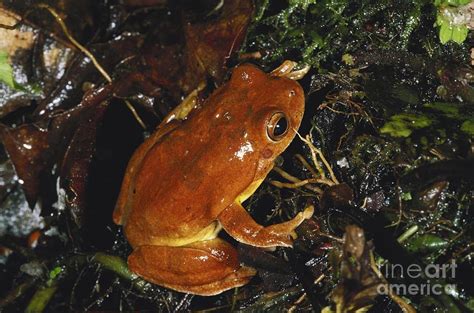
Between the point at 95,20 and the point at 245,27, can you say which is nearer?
the point at 245,27

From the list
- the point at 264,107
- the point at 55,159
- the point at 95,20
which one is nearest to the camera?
the point at 264,107

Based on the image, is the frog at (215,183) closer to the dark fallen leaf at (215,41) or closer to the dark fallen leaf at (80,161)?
the dark fallen leaf at (215,41)

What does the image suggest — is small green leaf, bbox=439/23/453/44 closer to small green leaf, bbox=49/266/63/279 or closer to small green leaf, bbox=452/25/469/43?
small green leaf, bbox=452/25/469/43

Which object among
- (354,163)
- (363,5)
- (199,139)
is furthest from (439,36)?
(199,139)

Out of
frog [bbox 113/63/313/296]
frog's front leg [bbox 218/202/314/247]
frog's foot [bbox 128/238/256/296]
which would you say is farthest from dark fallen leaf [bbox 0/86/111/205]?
frog's front leg [bbox 218/202/314/247]

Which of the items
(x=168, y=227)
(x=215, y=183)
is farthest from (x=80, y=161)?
(x=215, y=183)

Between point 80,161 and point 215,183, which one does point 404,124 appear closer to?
point 215,183

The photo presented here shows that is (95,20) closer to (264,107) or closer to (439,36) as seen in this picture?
(264,107)
